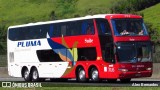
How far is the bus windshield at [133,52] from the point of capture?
2988 cm

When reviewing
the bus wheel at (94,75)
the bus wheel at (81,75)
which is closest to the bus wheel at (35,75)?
the bus wheel at (81,75)

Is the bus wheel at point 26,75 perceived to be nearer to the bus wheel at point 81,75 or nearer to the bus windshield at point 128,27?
the bus wheel at point 81,75

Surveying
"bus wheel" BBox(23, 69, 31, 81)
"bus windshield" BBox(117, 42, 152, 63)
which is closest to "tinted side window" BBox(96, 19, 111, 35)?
"bus windshield" BBox(117, 42, 152, 63)

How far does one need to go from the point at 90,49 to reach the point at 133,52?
2.68 m

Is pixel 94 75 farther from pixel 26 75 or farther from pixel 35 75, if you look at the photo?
pixel 26 75

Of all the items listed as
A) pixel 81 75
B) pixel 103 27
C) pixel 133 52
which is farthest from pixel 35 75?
pixel 133 52

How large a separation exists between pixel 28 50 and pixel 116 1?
2809 inches

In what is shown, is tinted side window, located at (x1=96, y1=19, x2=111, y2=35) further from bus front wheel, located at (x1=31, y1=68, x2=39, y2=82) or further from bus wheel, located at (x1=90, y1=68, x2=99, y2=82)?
bus front wheel, located at (x1=31, y1=68, x2=39, y2=82)

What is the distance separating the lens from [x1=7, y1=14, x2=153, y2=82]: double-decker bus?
30062mm

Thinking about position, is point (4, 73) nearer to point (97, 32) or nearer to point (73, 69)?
point (73, 69)

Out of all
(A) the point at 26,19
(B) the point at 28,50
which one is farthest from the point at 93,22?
(A) the point at 26,19

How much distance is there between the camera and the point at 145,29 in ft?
103

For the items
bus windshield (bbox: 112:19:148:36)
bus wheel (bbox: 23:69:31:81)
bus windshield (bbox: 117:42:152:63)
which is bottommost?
bus wheel (bbox: 23:69:31:81)

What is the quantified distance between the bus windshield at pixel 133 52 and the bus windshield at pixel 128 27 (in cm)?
65
